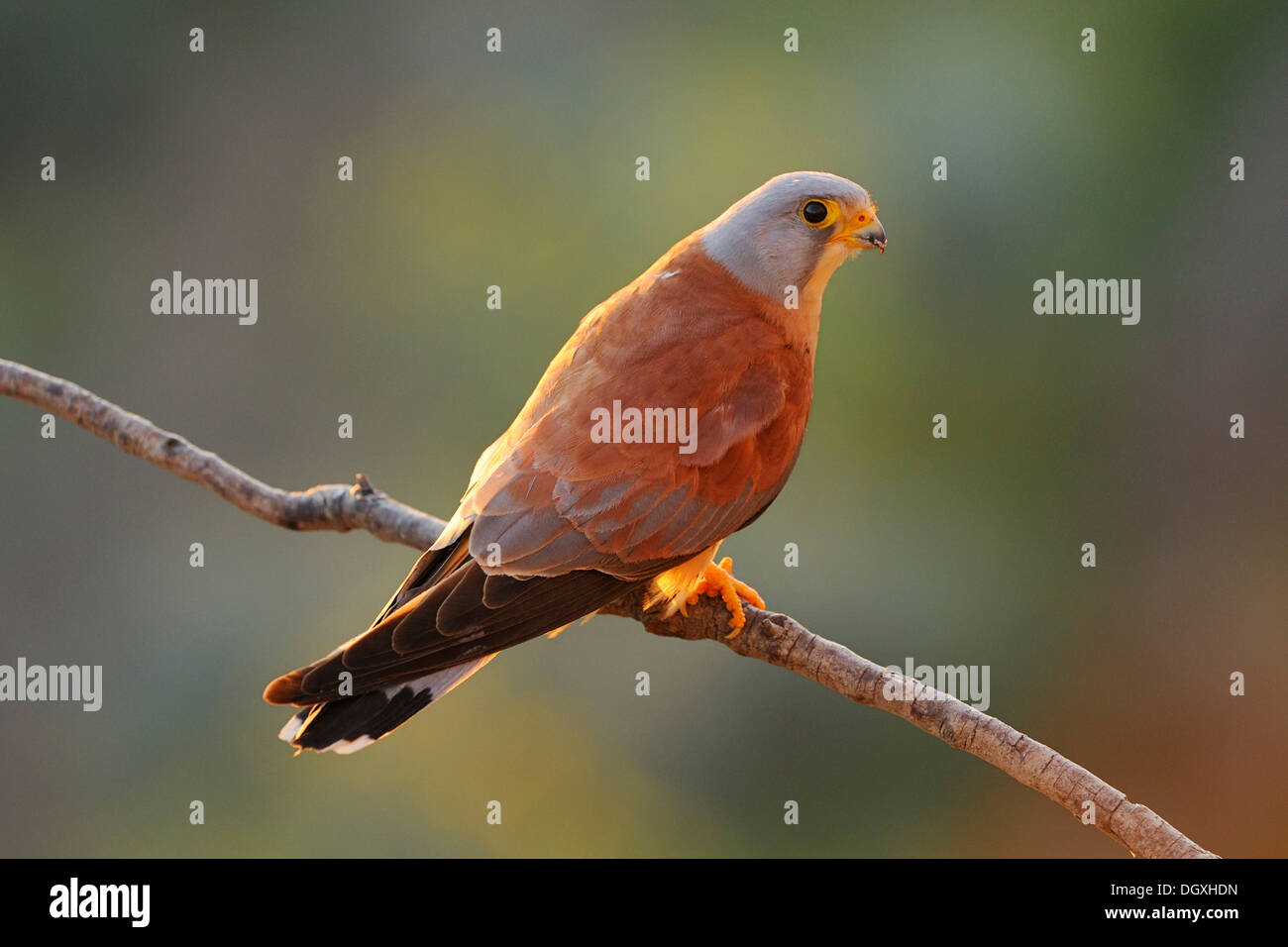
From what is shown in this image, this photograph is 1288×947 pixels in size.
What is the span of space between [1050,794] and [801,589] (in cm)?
304

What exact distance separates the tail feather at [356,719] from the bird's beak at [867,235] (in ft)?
3.67

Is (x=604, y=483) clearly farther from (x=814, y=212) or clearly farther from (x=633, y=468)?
(x=814, y=212)

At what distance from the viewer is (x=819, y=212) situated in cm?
244

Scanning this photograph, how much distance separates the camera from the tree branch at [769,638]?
6.09 ft

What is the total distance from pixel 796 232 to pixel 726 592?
75cm

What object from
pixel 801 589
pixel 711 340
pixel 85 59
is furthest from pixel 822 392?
pixel 85 59

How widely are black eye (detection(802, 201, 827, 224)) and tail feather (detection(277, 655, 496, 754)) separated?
3.58ft

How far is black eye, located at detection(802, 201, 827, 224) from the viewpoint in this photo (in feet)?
8.00

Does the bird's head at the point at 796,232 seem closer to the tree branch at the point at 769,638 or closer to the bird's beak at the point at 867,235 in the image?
the bird's beak at the point at 867,235
